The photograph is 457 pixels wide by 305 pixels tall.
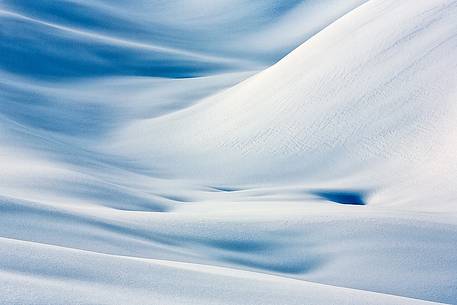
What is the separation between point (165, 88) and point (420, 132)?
19.1 feet

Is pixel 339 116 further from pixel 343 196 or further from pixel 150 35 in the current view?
pixel 150 35

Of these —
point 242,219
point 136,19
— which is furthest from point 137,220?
point 136,19

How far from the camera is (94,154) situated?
33.2 ft

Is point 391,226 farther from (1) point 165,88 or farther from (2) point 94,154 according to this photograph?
(1) point 165,88

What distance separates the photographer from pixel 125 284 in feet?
10.5

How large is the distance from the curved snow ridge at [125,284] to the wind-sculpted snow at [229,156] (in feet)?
0.04

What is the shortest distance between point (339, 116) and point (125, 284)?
6.78 m

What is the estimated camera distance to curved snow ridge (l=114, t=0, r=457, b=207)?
874 centimetres

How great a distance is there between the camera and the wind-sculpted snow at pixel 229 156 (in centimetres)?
373

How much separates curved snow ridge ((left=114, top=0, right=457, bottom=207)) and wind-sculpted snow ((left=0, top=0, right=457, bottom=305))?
0.03 m

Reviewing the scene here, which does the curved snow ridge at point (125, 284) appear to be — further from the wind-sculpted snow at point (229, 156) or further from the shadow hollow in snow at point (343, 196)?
the shadow hollow in snow at point (343, 196)

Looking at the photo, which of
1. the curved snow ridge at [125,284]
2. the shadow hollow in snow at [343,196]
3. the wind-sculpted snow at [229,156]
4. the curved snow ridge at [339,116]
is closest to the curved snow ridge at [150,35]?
the wind-sculpted snow at [229,156]

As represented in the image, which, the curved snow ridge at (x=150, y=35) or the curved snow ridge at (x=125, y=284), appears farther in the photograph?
the curved snow ridge at (x=150, y=35)

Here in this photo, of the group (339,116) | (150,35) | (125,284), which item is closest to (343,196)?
(339,116)
